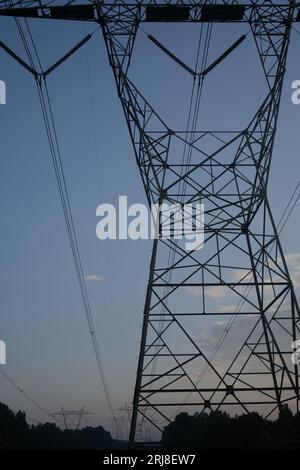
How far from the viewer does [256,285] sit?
18.5 meters

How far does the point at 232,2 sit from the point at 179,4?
172 cm

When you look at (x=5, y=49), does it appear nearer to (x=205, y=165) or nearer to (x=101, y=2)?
(x=101, y=2)

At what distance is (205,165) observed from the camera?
65.2ft
